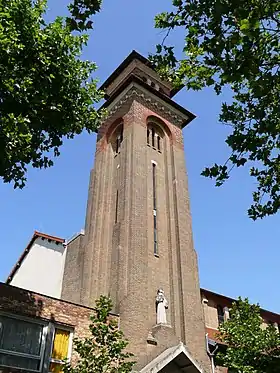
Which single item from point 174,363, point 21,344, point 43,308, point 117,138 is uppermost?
point 117,138

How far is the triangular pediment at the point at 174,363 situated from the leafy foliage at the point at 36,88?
8.77 m

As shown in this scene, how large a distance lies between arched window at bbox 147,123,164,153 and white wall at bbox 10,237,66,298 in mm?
9040

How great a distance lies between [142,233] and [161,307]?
4.00m

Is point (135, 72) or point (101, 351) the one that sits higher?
point (135, 72)

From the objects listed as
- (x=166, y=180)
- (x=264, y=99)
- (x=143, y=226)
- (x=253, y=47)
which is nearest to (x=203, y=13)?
(x=253, y=47)

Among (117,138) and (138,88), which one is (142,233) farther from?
(138,88)

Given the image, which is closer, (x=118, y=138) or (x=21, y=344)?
(x=21, y=344)

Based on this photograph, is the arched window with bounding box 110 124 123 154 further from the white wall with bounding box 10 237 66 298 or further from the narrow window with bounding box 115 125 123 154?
the white wall with bounding box 10 237 66 298

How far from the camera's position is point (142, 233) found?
21.0 metres

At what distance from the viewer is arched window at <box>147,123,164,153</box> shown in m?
27.4

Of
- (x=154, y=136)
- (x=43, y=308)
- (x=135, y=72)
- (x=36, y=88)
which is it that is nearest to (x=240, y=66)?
(x=36, y=88)

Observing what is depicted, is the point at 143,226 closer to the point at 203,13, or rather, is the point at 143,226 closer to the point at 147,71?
the point at 203,13

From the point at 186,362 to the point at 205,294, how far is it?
30.1ft

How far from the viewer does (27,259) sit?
28391mm
